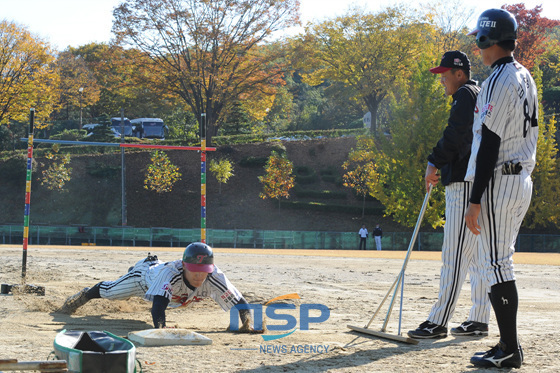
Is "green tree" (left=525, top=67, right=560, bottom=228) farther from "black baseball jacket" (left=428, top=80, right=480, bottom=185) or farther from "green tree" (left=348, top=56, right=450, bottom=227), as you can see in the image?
"black baseball jacket" (left=428, top=80, right=480, bottom=185)

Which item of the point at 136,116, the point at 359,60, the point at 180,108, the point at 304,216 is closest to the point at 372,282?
the point at 304,216

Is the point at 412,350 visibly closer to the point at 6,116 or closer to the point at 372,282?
the point at 372,282

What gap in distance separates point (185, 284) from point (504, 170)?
141 inches

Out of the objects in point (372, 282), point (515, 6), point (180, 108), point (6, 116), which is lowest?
point (372, 282)

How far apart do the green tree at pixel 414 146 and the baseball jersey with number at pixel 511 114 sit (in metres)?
29.8

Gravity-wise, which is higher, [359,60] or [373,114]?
[359,60]

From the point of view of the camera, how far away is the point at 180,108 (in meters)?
62.5

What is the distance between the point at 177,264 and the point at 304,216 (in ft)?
116

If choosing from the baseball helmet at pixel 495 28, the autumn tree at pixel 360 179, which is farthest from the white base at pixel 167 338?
the autumn tree at pixel 360 179

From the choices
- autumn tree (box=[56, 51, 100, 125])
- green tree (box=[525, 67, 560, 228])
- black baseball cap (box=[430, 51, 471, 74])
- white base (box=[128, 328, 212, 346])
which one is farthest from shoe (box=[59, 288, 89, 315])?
autumn tree (box=[56, 51, 100, 125])

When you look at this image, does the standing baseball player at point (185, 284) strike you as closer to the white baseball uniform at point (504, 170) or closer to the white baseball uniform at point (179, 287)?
the white baseball uniform at point (179, 287)

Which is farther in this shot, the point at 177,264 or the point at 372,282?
the point at 372,282

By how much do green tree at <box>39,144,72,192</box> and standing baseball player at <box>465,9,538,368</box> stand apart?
41.1 metres

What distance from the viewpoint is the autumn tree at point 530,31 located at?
5241 cm
